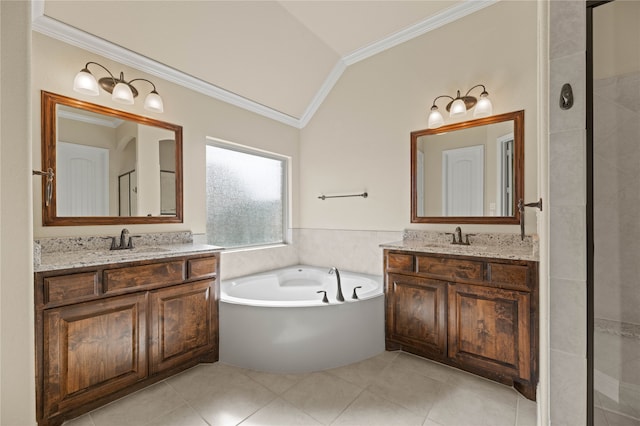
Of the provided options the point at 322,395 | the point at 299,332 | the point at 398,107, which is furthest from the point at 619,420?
the point at 398,107

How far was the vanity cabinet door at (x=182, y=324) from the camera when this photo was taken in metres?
1.85

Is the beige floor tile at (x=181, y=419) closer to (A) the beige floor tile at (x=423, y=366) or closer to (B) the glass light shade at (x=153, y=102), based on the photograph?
(A) the beige floor tile at (x=423, y=366)

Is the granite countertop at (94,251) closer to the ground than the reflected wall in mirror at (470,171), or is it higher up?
closer to the ground

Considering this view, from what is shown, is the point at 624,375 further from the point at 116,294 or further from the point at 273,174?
the point at 273,174

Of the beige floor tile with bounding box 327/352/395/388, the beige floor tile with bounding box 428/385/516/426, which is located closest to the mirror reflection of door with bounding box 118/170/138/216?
the beige floor tile with bounding box 327/352/395/388

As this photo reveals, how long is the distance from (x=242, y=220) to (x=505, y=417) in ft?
8.94

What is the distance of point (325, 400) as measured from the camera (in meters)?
1.72

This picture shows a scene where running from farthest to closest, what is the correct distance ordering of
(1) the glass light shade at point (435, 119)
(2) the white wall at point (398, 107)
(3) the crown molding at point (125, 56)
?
(1) the glass light shade at point (435, 119) < (2) the white wall at point (398, 107) < (3) the crown molding at point (125, 56)

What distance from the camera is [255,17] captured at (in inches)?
92.8

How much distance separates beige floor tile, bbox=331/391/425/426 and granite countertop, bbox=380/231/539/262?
106 centimetres

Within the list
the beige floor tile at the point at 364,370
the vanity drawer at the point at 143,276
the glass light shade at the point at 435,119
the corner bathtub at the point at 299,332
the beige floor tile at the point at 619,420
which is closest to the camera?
the beige floor tile at the point at 619,420

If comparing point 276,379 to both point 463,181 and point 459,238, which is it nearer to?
point 459,238

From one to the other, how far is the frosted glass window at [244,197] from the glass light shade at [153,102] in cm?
64

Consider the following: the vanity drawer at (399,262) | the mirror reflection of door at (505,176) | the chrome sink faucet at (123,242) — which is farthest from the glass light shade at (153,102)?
the mirror reflection of door at (505,176)
